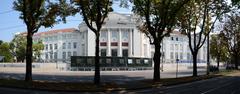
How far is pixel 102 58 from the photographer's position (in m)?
81.4

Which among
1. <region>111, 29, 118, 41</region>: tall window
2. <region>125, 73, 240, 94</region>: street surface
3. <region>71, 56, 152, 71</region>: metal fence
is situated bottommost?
<region>125, 73, 240, 94</region>: street surface

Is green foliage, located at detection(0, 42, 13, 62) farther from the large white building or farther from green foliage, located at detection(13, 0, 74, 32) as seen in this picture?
green foliage, located at detection(13, 0, 74, 32)

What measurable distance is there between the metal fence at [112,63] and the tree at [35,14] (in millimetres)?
44494

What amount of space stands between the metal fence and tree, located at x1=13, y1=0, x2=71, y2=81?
1752 inches

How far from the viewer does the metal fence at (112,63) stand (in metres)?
75.1

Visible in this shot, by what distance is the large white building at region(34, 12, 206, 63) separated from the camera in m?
125

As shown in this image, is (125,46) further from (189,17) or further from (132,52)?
(189,17)

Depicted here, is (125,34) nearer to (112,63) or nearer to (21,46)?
(21,46)

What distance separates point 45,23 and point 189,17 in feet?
70.5

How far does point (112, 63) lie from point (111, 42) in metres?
43.2

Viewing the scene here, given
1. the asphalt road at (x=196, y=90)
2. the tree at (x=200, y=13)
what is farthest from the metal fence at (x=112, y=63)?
the asphalt road at (x=196, y=90)

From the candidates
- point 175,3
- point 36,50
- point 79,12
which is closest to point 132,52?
point 36,50

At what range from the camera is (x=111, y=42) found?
Answer: 12600 cm

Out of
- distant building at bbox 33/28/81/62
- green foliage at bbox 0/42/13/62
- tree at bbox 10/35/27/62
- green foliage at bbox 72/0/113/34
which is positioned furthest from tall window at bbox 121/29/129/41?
green foliage at bbox 72/0/113/34
